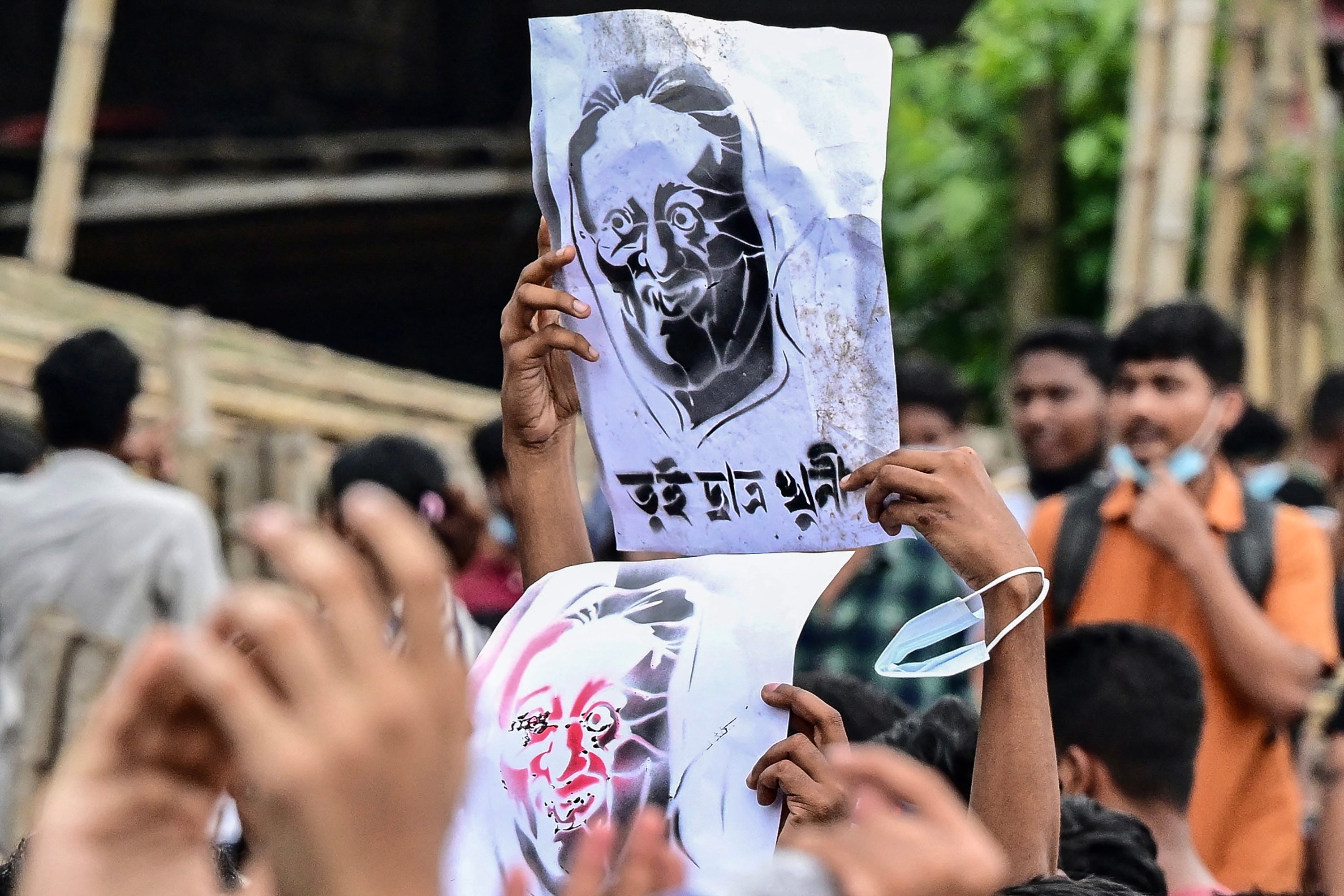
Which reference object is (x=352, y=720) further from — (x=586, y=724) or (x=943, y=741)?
(x=943, y=741)

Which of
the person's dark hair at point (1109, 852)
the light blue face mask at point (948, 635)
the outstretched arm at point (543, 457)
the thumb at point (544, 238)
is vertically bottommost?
the person's dark hair at point (1109, 852)

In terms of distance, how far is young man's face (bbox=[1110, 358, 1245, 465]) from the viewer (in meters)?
3.11

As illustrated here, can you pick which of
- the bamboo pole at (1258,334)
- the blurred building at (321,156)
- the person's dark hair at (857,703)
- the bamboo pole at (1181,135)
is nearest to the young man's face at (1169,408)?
the person's dark hair at (857,703)

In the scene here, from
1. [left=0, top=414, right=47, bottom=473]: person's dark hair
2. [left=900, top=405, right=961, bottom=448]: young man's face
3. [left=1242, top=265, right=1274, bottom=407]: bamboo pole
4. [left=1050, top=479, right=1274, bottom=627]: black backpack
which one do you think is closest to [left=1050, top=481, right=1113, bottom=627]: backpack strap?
[left=1050, top=479, right=1274, bottom=627]: black backpack

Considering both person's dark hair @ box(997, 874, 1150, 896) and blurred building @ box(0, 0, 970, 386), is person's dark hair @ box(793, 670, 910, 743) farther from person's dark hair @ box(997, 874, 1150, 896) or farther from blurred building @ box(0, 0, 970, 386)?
blurred building @ box(0, 0, 970, 386)

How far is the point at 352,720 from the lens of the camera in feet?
2.51

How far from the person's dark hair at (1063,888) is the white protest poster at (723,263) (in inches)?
13.9

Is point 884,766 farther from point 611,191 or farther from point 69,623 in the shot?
point 69,623

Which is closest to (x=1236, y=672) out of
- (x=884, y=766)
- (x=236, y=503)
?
(x=884, y=766)

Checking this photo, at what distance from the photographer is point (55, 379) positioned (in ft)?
12.4

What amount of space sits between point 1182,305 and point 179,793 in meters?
2.63

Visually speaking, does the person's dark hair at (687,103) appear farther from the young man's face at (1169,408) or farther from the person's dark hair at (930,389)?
the person's dark hair at (930,389)

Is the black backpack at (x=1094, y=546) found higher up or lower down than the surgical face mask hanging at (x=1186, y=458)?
lower down

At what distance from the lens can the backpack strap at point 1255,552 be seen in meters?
2.97
